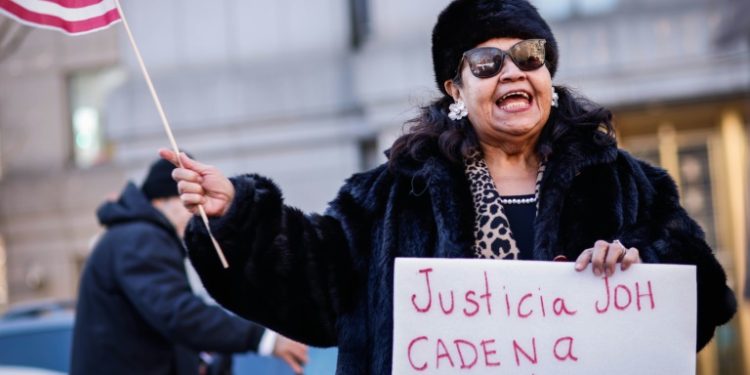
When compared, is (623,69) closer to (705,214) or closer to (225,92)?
(705,214)

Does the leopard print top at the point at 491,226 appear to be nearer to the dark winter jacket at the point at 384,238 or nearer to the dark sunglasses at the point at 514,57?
the dark winter jacket at the point at 384,238

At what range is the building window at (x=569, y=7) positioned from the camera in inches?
492

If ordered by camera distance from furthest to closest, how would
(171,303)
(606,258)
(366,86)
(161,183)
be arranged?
1. (366,86)
2. (161,183)
3. (171,303)
4. (606,258)

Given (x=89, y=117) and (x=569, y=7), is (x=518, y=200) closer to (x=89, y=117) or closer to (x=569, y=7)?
(x=569, y=7)

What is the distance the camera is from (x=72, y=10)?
299cm

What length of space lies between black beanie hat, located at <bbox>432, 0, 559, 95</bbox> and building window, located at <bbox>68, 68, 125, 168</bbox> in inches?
626

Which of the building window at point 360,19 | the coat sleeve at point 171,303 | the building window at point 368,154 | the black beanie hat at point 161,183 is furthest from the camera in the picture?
the building window at point 360,19

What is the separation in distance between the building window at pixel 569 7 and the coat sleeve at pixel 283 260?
9.96 metres

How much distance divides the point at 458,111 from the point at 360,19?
10.8 metres

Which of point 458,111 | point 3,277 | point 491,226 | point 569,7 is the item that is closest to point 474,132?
point 458,111

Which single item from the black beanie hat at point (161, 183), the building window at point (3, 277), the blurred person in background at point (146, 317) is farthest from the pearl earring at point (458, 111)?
the building window at point (3, 277)

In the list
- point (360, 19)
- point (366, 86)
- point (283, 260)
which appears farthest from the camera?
point (360, 19)

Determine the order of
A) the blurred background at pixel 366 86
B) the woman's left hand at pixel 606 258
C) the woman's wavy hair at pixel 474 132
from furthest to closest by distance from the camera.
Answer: the blurred background at pixel 366 86 → the woman's wavy hair at pixel 474 132 → the woman's left hand at pixel 606 258

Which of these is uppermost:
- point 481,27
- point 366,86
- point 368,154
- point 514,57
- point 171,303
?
point 366,86
